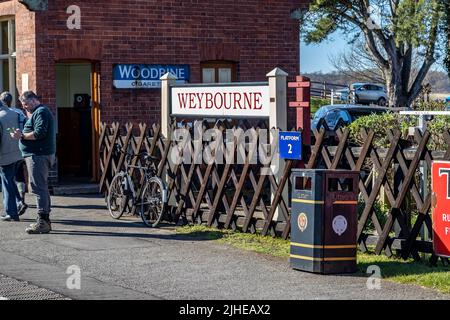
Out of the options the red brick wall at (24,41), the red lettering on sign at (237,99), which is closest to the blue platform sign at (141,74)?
the red brick wall at (24,41)

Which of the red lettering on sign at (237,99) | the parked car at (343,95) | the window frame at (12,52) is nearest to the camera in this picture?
the red lettering on sign at (237,99)

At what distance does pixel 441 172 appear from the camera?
33.2 feet

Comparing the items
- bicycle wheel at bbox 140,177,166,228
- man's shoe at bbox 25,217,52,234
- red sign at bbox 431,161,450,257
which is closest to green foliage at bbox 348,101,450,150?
bicycle wheel at bbox 140,177,166,228

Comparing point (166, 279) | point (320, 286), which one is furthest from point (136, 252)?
point (320, 286)

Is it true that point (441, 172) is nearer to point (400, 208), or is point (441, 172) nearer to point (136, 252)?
point (400, 208)

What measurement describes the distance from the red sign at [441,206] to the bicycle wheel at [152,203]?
15.5ft

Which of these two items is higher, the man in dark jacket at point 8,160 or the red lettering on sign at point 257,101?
the red lettering on sign at point 257,101

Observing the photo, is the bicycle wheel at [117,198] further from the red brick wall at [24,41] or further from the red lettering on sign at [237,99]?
the red brick wall at [24,41]

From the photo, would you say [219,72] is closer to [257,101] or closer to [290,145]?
[257,101]

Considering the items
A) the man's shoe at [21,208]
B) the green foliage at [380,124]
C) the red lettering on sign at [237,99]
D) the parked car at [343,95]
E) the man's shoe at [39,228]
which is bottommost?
the man's shoe at [39,228]

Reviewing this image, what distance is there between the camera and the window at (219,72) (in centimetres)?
2091

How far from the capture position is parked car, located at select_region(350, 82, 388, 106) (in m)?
51.8
